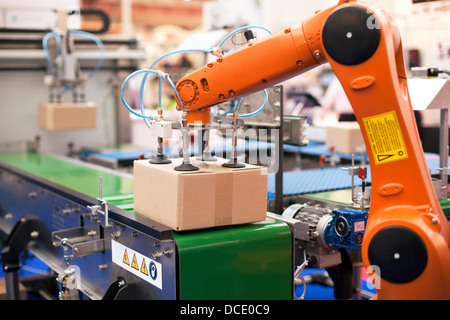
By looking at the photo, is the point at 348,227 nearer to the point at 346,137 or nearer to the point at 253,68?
the point at 253,68

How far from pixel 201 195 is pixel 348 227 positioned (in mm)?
601

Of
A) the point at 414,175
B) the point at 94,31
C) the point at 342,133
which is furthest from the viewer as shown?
the point at 94,31

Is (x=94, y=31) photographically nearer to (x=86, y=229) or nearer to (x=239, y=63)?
(x=86, y=229)

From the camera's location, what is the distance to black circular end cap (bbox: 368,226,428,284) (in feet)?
5.32

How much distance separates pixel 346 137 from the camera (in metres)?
3.60

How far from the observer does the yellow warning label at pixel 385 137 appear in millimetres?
1666

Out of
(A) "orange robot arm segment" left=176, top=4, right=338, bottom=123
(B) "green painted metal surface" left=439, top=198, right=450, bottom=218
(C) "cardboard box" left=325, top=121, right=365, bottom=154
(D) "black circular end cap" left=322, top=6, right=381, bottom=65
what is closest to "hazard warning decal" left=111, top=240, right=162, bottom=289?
(A) "orange robot arm segment" left=176, top=4, right=338, bottom=123

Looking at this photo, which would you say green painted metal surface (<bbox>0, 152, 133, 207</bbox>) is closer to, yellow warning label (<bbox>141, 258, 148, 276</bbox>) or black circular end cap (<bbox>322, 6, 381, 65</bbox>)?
yellow warning label (<bbox>141, 258, 148, 276</bbox>)

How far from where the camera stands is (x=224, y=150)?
3.89 metres

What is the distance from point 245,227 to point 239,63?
0.56m

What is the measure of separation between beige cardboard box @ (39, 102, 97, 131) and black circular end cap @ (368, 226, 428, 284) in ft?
8.84

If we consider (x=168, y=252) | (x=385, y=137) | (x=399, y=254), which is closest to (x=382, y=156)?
(x=385, y=137)
